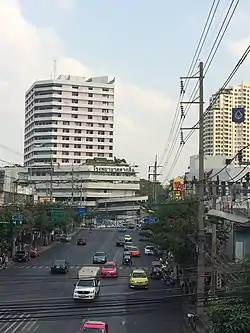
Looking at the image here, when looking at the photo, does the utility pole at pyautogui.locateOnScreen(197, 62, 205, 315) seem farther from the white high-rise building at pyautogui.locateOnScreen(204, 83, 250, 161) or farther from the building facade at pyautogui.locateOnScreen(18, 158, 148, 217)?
the building facade at pyautogui.locateOnScreen(18, 158, 148, 217)

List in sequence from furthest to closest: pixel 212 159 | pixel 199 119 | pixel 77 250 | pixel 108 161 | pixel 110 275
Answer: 1. pixel 108 161
2. pixel 77 250
3. pixel 212 159
4. pixel 110 275
5. pixel 199 119

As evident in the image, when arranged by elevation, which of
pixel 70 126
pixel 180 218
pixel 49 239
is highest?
pixel 70 126

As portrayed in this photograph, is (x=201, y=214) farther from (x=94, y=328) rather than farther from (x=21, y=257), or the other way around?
(x=21, y=257)

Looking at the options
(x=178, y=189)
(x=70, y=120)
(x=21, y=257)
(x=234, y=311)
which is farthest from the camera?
(x=70, y=120)

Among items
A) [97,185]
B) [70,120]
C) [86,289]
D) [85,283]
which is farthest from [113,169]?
[86,289]

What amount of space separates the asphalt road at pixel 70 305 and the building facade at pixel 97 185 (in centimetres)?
7459

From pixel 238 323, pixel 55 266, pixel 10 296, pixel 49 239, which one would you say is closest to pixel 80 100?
pixel 49 239

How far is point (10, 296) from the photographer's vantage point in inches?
1313

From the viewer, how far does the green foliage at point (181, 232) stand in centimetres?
3491

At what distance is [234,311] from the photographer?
1886 cm

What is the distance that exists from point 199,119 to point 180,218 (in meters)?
9.74

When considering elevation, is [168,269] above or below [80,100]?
below

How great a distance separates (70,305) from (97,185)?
106 m

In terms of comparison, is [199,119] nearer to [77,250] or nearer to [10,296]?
[10,296]
